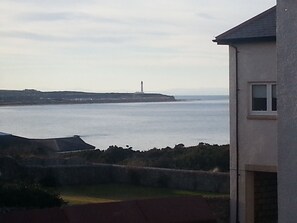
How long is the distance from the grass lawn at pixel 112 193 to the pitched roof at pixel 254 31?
552 cm

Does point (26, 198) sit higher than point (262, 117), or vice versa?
point (262, 117)

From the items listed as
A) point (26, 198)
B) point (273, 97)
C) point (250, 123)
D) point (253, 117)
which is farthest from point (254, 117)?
point (26, 198)

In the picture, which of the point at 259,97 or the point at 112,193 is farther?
the point at 112,193

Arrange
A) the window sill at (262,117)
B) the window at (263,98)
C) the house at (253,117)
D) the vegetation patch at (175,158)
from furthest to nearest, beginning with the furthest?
the vegetation patch at (175,158)
the house at (253,117)
the window at (263,98)
the window sill at (262,117)

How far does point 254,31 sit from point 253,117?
7.18ft

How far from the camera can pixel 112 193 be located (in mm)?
26625

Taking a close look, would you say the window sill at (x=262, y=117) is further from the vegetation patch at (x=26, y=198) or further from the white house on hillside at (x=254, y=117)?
the vegetation patch at (x=26, y=198)

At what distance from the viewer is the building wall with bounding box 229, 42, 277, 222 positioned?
1997cm

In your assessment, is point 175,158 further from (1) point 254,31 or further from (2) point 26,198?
(2) point 26,198

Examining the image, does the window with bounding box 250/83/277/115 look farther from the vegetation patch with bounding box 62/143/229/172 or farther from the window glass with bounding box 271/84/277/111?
the vegetation patch with bounding box 62/143/229/172

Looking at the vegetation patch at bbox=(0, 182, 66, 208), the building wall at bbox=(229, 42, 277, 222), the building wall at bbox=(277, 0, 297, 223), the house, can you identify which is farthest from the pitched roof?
the building wall at bbox=(277, 0, 297, 223)

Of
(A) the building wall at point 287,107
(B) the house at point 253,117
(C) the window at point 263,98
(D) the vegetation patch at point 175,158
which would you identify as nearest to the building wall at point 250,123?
(B) the house at point 253,117

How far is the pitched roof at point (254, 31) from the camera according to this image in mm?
20172

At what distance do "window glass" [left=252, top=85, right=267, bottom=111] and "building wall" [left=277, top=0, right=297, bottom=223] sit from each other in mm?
8897
